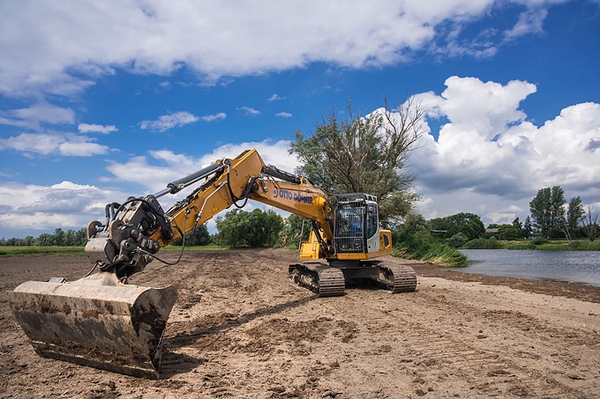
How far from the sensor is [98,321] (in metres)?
4.73

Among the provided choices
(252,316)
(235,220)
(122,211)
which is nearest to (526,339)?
(252,316)

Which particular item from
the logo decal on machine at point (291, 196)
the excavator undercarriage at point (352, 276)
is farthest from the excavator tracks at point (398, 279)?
the logo decal on machine at point (291, 196)

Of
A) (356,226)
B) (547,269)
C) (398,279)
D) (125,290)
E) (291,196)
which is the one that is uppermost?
(291,196)

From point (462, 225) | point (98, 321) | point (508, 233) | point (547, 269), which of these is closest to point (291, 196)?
point (98, 321)

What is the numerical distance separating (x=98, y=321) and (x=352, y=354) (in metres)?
3.25

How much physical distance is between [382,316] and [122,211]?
515 centimetres

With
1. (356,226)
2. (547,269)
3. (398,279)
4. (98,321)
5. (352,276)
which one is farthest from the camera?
(547,269)

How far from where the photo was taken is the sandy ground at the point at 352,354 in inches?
172

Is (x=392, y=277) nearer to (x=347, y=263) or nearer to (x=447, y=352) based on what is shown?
(x=347, y=263)

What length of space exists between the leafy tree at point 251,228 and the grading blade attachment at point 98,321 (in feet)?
152

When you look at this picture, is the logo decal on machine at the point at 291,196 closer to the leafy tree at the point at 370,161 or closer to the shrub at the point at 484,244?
the leafy tree at the point at 370,161

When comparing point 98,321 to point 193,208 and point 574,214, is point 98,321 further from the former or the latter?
point 574,214

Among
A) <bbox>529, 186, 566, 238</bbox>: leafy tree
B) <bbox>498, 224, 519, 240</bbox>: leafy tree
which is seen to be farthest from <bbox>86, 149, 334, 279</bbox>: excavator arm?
<bbox>498, 224, 519, 240</bbox>: leafy tree

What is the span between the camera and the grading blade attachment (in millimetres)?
4598
